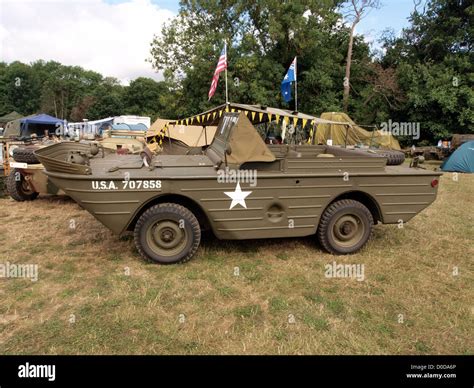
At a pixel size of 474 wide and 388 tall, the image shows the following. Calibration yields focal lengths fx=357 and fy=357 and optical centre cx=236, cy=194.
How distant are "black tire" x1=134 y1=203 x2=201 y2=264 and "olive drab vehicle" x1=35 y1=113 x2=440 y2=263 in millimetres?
12

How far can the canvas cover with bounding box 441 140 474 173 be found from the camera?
13.1 m

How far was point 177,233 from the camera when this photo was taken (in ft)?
14.1

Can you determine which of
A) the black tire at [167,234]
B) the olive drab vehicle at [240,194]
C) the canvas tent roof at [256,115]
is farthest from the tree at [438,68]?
the black tire at [167,234]

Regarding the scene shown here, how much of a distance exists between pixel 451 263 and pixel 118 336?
4133mm

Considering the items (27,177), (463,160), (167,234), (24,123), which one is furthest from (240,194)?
(24,123)

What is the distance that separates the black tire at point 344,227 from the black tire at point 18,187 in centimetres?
609

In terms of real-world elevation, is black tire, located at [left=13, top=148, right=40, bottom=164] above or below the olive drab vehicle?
above

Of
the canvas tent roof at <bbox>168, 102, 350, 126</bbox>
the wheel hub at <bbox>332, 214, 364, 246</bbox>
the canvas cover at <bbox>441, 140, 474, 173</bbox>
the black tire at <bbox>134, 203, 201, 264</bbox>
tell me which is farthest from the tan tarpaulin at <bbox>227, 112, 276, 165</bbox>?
the canvas cover at <bbox>441, 140, 474, 173</bbox>

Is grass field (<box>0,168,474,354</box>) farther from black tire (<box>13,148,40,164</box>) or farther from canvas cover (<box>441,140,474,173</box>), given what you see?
canvas cover (<box>441,140,474,173</box>)

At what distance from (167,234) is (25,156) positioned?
14.4 ft

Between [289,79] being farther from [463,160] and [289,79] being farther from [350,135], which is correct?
[463,160]

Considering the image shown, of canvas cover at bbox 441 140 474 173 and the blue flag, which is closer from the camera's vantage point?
the blue flag

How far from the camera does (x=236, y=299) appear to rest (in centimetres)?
364

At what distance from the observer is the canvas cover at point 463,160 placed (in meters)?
13.1
